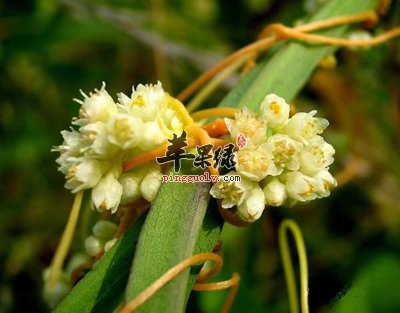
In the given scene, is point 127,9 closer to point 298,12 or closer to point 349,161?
point 298,12

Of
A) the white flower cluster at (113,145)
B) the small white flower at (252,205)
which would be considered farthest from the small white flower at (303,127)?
the white flower cluster at (113,145)

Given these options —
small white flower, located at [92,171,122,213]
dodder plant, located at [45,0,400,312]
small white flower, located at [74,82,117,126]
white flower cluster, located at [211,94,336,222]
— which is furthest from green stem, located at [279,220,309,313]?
small white flower, located at [74,82,117,126]

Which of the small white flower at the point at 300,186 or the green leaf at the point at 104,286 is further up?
the green leaf at the point at 104,286

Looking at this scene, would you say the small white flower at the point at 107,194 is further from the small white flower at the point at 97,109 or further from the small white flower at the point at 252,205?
the small white flower at the point at 252,205

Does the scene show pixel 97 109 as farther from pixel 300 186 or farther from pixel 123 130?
pixel 300 186

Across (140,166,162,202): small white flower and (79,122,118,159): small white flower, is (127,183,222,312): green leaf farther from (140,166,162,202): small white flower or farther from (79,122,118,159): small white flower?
(79,122,118,159): small white flower

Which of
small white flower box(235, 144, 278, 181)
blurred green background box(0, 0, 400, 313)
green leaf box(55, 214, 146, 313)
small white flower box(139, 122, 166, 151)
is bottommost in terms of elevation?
blurred green background box(0, 0, 400, 313)

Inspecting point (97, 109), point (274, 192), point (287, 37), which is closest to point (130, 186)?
point (97, 109)
